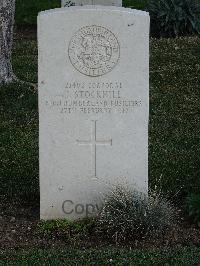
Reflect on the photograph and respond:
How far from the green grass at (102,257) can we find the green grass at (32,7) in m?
9.05

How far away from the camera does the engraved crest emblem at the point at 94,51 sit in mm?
5742

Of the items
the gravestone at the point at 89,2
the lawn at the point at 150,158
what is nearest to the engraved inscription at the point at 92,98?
the lawn at the point at 150,158

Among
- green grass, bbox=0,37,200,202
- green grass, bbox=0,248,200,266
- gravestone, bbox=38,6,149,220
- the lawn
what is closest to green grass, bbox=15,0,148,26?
the lawn

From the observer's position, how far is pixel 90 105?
5859mm

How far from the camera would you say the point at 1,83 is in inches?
379

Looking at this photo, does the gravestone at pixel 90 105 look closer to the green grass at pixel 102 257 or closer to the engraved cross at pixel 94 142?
the engraved cross at pixel 94 142

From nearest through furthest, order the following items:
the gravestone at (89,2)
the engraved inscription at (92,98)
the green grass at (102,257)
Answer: the green grass at (102,257), the engraved inscription at (92,98), the gravestone at (89,2)

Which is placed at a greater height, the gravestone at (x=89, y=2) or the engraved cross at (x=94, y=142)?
the gravestone at (x=89, y=2)

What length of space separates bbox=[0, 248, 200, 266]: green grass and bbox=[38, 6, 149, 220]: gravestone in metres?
0.63

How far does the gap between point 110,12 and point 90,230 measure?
1.73 meters

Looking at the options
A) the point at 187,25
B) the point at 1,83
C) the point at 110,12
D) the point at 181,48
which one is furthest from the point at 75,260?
the point at 187,25

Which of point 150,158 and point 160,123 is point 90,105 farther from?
point 160,123

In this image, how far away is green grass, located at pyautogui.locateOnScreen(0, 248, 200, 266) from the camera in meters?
5.34

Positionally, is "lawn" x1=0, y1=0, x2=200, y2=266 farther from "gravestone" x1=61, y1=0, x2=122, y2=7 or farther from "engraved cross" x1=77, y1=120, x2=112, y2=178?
"gravestone" x1=61, y1=0, x2=122, y2=7
